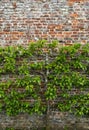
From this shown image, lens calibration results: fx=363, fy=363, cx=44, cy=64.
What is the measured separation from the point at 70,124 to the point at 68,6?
2.15m

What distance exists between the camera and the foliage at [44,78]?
21.5 feet

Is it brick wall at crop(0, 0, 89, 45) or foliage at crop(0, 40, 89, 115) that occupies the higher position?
brick wall at crop(0, 0, 89, 45)

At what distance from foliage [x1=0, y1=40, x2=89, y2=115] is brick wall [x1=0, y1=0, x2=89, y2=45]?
0.18 meters

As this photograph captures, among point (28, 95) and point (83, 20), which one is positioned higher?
point (83, 20)

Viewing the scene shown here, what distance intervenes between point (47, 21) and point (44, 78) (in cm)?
104

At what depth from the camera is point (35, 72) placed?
21.8 feet

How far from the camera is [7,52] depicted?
6.57m

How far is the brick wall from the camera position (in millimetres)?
6609

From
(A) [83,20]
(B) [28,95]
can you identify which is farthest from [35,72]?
(A) [83,20]

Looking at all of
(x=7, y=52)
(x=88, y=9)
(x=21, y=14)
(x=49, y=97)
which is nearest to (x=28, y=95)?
(x=49, y=97)

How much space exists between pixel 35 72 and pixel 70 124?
45.1 inches

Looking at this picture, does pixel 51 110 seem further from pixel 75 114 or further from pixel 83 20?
pixel 83 20

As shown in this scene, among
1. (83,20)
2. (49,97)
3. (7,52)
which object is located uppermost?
(83,20)

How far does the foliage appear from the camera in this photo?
6.54 m
